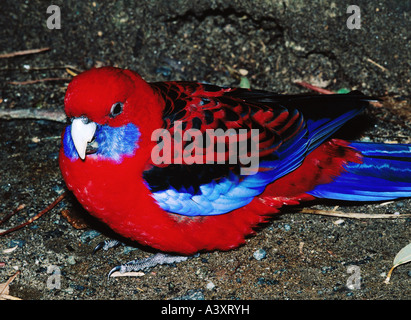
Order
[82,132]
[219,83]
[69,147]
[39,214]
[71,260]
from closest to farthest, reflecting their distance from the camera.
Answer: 1. [82,132]
2. [69,147]
3. [71,260]
4. [39,214]
5. [219,83]

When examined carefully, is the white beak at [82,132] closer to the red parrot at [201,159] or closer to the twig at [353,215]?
the red parrot at [201,159]

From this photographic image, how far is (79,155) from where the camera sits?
3.22 metres

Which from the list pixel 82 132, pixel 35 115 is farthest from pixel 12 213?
pixel 82 132

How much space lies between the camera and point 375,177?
3.86m

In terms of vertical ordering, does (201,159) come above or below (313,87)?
below

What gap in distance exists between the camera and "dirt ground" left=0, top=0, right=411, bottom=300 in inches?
138

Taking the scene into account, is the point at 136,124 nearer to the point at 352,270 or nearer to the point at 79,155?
the point at 79,155

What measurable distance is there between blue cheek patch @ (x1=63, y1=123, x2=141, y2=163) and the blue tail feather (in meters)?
1.47

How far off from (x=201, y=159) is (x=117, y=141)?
563 millimetres

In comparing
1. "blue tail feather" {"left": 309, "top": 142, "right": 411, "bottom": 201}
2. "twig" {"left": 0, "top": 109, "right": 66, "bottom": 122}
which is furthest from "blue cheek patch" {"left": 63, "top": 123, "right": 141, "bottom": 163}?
"twig" {"left": 0, "top": 109, "right": 66, "bottom": 122}

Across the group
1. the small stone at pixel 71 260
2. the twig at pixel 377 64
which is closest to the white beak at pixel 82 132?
the small stone at pixel 71 260

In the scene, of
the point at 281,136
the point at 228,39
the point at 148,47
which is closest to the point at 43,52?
the point at 148,47

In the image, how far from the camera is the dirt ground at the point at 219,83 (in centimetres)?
351

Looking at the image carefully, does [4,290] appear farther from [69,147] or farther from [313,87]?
[313,87]
